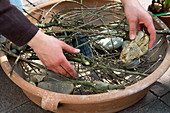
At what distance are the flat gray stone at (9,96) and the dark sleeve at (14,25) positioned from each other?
50 cm

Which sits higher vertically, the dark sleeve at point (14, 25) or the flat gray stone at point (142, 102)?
the dark sleeve at point (14, 25)

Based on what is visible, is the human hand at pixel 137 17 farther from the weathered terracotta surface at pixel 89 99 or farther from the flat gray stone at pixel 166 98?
the flat gray stone at pixel 166 98

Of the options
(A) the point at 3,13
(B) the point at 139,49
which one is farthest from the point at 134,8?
(A) the point at 3,13

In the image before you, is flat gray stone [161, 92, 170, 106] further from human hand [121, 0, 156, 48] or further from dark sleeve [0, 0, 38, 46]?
dark sleeve [0, 0, 38, 46]

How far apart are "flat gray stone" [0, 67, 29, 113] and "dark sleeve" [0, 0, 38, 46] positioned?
504 mm

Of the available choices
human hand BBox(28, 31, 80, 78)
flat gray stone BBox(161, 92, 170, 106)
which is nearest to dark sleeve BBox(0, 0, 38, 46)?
human hand BBox(28, 31, 80, 78)

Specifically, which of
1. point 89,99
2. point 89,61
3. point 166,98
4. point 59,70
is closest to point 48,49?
point 59,70

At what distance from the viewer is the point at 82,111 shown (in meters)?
0.85

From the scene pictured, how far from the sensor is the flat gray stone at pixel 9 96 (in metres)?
1.05

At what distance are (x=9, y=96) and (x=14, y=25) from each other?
585 millimetres

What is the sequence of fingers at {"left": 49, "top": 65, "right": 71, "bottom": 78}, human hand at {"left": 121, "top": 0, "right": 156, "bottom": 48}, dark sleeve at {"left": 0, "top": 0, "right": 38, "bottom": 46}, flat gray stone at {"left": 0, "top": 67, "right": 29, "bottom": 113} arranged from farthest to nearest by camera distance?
flat gray stone at {"left": 0, "top": 67, "right": 29, "bottom": 113}
human hand at {"left": 121, "top": 0, "right": 156, "bottom": 48}
fingers at {"left": 49, "top": 65, "right": 71, "bottom": 78}
dark sleeve at {"left": 0, "top": 0, "right": 38, "bottom": 46}

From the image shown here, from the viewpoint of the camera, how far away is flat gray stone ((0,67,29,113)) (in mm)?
1047

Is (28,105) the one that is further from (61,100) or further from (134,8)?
(134,8)

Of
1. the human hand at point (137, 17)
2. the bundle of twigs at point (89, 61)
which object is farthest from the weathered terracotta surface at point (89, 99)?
the human hand at point (137, 17)
